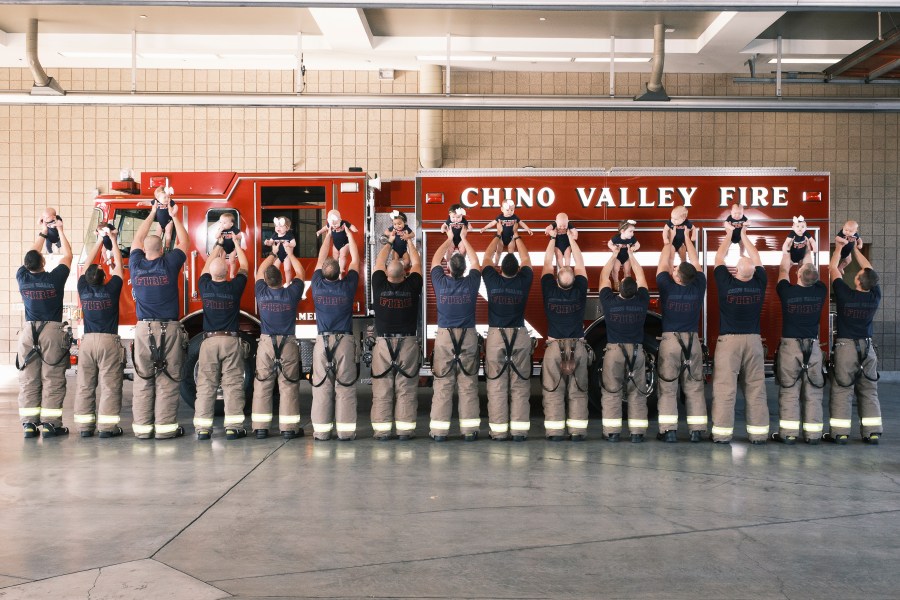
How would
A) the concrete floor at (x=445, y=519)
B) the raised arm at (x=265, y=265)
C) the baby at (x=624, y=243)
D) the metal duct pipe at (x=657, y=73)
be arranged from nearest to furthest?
1. the concrete floor at (x=445, y=519)
2. the raised arm at (x=265, y=265)
3. the baby at (x=624, y=243)
4. the metal duct pipe at (x=657, y=73)

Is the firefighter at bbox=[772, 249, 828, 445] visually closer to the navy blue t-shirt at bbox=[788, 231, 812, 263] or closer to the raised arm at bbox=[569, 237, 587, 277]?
the navy blue t-shirt at bbox=[788, 231, 812, 263]

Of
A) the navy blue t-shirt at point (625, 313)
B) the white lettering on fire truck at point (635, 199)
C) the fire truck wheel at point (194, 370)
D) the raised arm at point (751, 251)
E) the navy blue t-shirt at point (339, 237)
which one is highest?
the white lettering on fire truck at point (635, 199)

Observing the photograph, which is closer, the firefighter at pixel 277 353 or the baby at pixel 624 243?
the firefighter at pixel 277 353

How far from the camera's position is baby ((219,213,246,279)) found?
362 inches

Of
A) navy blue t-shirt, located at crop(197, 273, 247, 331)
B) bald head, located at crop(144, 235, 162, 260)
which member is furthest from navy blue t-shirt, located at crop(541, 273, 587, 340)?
bald head, located at crop(144, 235, 162, 260)

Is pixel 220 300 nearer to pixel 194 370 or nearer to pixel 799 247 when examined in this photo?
pixel 194 370

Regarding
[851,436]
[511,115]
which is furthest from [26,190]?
[851,436]

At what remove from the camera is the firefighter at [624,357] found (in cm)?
880

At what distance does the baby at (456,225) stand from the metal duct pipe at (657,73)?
2858mm

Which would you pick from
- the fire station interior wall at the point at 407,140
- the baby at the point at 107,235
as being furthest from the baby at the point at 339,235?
the fire station interior wall at the point at 407,140

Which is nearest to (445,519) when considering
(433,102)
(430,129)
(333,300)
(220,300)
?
(333,300)

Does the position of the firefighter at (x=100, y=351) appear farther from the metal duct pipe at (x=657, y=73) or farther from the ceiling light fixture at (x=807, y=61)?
the ceiling light fixture at (x=807, y=61)

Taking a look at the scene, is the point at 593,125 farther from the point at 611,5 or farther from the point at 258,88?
the point at 611,5

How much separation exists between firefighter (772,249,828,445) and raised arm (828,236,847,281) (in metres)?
0.58
